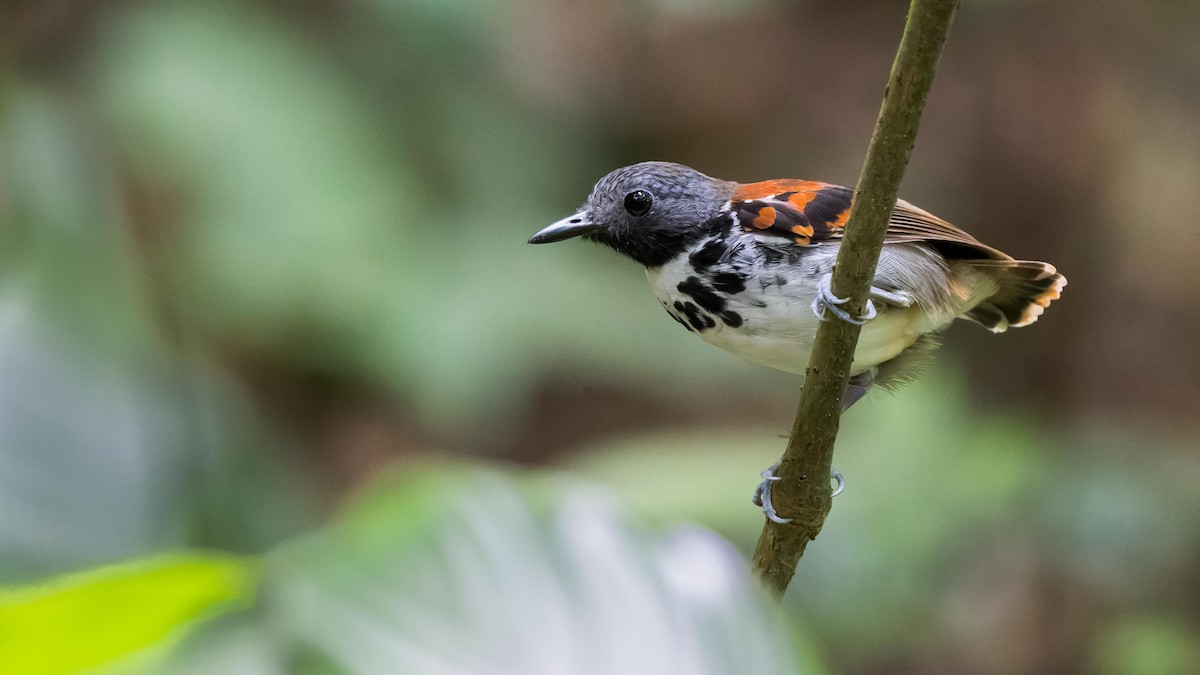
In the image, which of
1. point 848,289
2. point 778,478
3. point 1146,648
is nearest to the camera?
point 848,289

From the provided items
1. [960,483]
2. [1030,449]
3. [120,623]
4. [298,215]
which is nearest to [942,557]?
[960,483]

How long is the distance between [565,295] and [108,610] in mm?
4420

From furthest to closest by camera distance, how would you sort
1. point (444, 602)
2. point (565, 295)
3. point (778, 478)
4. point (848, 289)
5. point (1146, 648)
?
point (565, 295), point (1146, 648), point (778, 478), point (848, 289), point (444, 602)

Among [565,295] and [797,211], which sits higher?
[565,295]

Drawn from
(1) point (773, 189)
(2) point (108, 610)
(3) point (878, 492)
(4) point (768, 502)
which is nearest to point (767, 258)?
(1) point (773, 189)

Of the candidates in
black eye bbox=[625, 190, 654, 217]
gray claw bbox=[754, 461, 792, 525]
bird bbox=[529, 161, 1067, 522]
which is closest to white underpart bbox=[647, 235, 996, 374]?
bird bbox=[529, 161, 1067, 522]

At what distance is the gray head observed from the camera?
2.32 meters

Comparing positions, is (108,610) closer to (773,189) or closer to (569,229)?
(569,229)

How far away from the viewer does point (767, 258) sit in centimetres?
225

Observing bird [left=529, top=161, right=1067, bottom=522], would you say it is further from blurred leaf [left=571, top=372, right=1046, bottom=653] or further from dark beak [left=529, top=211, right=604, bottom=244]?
blurred leaf [left=571, top=372, right=1046, bottom=653]

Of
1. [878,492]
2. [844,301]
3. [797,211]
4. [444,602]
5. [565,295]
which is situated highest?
[565,295]

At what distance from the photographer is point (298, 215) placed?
4.93 metres

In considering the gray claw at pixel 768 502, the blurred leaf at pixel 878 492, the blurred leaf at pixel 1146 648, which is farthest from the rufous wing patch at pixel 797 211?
the blurred leaf at pixel 1146 648

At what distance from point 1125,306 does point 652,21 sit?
3089mm
